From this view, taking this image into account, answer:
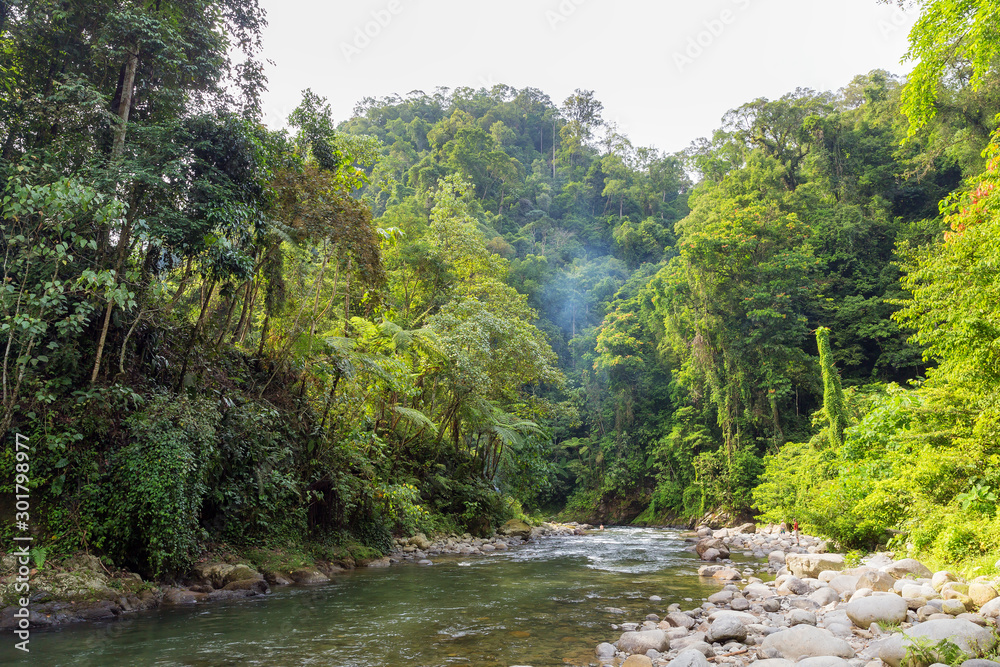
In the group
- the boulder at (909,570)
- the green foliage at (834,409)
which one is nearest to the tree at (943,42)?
the boulder at (909,570)

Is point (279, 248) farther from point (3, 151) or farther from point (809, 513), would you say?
point (809, 513)

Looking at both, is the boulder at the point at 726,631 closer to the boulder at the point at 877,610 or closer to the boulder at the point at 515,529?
the boulder at the point at 877,610

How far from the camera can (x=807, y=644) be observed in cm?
464

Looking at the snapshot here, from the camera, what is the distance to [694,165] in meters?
35.6

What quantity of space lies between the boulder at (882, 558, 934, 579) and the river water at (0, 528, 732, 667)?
2.43 m

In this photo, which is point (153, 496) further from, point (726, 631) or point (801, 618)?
point (801, 618)

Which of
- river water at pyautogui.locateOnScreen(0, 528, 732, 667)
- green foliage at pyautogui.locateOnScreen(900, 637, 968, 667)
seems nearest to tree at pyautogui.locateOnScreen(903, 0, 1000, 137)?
green foliage at pyautogui.locateOnScreen(900, 637, 968, 667)

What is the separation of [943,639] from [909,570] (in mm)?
3864

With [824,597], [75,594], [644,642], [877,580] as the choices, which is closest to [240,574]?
[75,594]

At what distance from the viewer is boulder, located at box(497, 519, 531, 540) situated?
1777 cm

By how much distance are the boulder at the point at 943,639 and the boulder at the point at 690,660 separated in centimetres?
126

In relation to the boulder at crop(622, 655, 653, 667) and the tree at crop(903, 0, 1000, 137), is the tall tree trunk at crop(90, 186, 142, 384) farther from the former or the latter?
the tree at crop(903, 0, 1000, 137)

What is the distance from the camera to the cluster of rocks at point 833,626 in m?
4.07

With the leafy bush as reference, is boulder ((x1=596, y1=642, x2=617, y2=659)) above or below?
below
